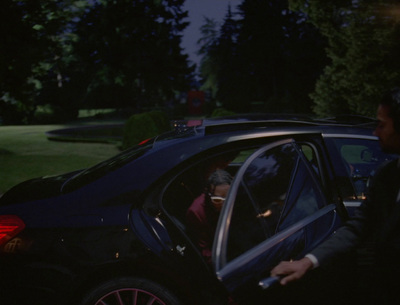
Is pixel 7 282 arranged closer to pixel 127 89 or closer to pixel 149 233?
pixel 149 233

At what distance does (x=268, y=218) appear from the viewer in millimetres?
2441

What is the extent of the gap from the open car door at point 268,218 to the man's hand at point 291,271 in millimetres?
149

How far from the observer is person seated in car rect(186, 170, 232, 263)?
260 cm

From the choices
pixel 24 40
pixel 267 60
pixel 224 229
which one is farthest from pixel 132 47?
pixel 224 229

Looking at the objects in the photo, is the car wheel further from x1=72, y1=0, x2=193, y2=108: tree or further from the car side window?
x1=72, y1=0, x2=193, y2=108: tree

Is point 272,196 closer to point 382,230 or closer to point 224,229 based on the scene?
point 224,229

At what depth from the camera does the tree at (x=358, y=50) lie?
11.8 m

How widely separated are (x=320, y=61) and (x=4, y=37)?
41.6 meters

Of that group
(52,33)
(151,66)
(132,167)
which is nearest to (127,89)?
(151,66)

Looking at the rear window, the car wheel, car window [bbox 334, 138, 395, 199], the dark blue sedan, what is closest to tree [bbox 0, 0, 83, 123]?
the rear window

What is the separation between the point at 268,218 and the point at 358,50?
12.6 m

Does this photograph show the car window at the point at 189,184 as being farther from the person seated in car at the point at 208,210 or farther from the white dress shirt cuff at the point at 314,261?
the white dress shirt cuff at the point at 314,261

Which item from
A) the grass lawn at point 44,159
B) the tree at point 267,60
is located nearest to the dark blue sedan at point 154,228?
the grass lawn at point 44,159

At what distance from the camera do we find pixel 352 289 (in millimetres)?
2102
